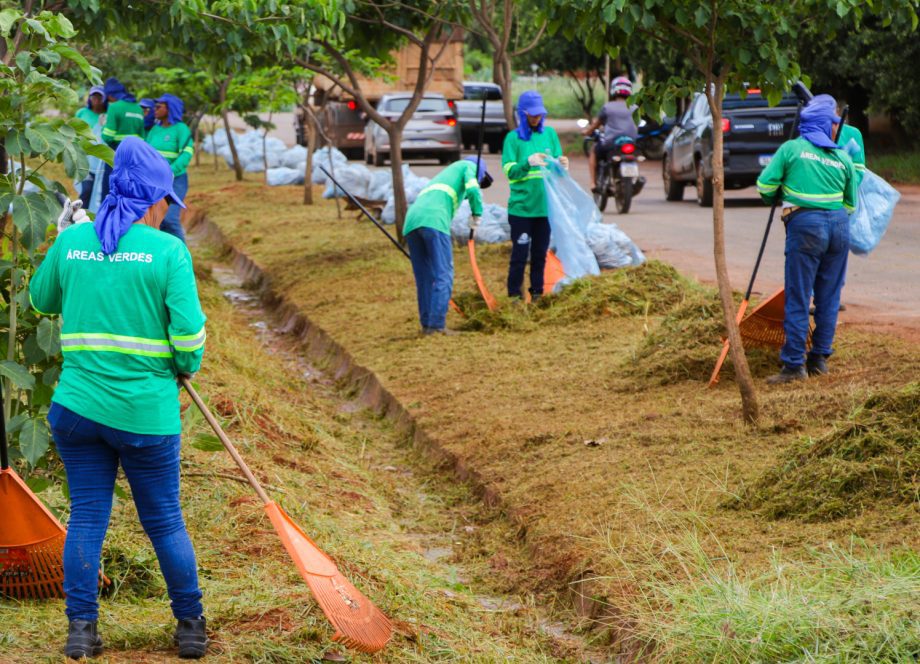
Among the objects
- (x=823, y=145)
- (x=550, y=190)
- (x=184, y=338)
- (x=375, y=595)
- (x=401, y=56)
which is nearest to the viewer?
(x=184, y=338)

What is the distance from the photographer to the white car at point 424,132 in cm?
2780

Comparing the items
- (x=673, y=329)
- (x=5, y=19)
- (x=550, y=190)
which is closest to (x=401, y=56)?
(x=550, y=190)

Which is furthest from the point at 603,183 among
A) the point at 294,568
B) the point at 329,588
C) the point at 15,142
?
the point at 329,588

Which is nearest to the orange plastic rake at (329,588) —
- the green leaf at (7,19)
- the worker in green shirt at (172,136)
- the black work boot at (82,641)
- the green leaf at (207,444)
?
the green leaf at (207,444)

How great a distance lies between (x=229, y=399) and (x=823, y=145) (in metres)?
3.90

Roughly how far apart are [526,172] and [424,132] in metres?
17.6

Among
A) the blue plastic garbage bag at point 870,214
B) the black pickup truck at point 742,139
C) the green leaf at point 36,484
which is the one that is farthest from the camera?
the black pickup truck at point 742,139

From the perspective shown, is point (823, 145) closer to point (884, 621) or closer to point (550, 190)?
point (550, 190)

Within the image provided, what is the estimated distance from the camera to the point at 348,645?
4.40 metres

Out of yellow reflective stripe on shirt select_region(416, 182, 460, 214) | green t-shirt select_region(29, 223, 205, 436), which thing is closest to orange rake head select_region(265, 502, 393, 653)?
green t-shirt select_region(29, 223, 205, 436)

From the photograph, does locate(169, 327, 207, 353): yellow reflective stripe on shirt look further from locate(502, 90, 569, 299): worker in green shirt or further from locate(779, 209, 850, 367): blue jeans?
locate(502, 90, 569, 299): worker in green shirt

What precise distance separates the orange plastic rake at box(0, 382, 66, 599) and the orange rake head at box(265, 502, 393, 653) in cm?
83

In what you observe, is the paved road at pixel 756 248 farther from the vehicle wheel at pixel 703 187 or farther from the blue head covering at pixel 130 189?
the blue head covering at pixel 130 189

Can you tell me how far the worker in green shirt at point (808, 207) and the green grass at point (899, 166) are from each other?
603 inches
